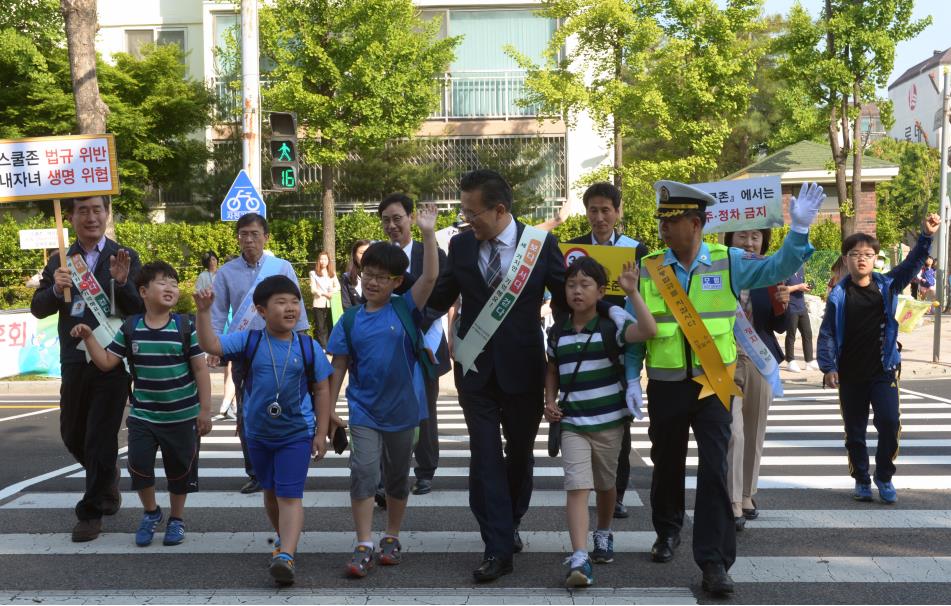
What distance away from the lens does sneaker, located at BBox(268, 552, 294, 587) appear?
5000 millimetres

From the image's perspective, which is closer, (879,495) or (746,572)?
(746,572)

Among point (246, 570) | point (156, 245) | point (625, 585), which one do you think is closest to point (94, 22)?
point (156, 245)

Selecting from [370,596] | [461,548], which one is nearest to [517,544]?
[461,548]

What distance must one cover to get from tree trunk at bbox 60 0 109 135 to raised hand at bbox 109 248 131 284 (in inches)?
411

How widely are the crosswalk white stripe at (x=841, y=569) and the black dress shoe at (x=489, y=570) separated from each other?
1188 millimetres

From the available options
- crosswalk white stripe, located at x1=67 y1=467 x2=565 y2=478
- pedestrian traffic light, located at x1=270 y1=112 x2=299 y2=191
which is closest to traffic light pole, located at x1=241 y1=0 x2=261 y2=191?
pedestrian traffic light, located at x1=270 y1=112 x2=299 y2=191

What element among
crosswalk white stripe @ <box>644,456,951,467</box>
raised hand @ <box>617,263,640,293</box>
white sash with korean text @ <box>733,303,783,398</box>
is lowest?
crosswalk white stripe @ <box>644,456,951,467</box>

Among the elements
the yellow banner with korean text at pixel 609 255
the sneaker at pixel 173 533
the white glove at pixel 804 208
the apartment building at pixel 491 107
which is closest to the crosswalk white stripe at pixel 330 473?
the sneaker at pixel 173 533

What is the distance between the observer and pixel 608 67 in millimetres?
24016

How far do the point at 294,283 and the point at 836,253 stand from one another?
2397cm

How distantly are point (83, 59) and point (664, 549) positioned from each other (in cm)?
1331

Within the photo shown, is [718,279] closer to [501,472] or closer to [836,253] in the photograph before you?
[501,472]

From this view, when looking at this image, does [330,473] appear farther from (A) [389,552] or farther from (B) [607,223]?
(B) [607,223]

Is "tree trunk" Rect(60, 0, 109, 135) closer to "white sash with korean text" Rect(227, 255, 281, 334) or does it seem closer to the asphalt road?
the asphalt road
